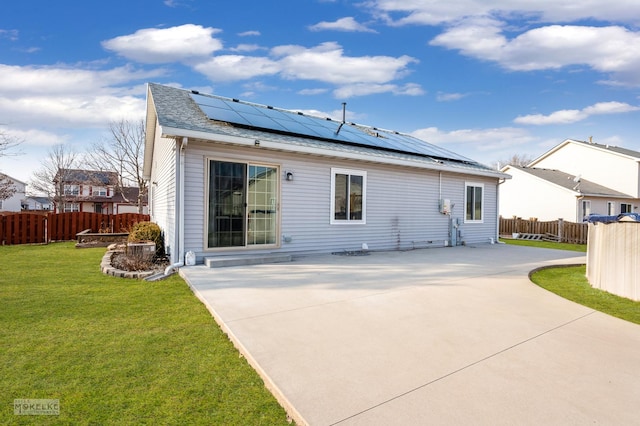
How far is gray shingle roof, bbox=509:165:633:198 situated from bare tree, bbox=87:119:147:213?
27033mm

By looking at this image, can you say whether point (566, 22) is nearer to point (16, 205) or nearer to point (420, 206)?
point (420, 206)

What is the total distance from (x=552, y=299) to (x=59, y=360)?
580 centimetres

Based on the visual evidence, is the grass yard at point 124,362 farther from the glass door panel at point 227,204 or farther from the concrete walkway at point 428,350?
the glass door panel at point 227,204

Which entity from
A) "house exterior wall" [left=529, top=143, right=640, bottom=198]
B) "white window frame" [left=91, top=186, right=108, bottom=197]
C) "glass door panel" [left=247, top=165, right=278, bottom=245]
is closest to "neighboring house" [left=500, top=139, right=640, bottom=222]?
"house exterior wall" [left=529, top=143, right=640, bottom=198]

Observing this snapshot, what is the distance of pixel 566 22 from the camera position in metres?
9.78

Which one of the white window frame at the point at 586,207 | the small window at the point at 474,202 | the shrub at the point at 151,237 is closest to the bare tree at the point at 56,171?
the shrub at the point at 151,237

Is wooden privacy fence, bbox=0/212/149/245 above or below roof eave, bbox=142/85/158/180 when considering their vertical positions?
below

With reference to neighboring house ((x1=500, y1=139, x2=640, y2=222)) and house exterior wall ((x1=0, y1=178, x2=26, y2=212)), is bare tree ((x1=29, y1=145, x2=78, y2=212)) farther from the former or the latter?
neighboring house ((x1=500, y1=139, x2=640, y2=222))

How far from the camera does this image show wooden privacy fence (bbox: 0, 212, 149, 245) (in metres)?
11.3

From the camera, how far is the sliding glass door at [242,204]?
6.92m

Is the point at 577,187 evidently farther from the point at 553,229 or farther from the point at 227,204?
the point at 227,204

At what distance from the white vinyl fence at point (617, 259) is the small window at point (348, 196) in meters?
4.97

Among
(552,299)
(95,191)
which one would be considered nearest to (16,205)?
(95,191)

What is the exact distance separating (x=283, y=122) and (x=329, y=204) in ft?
8.59
